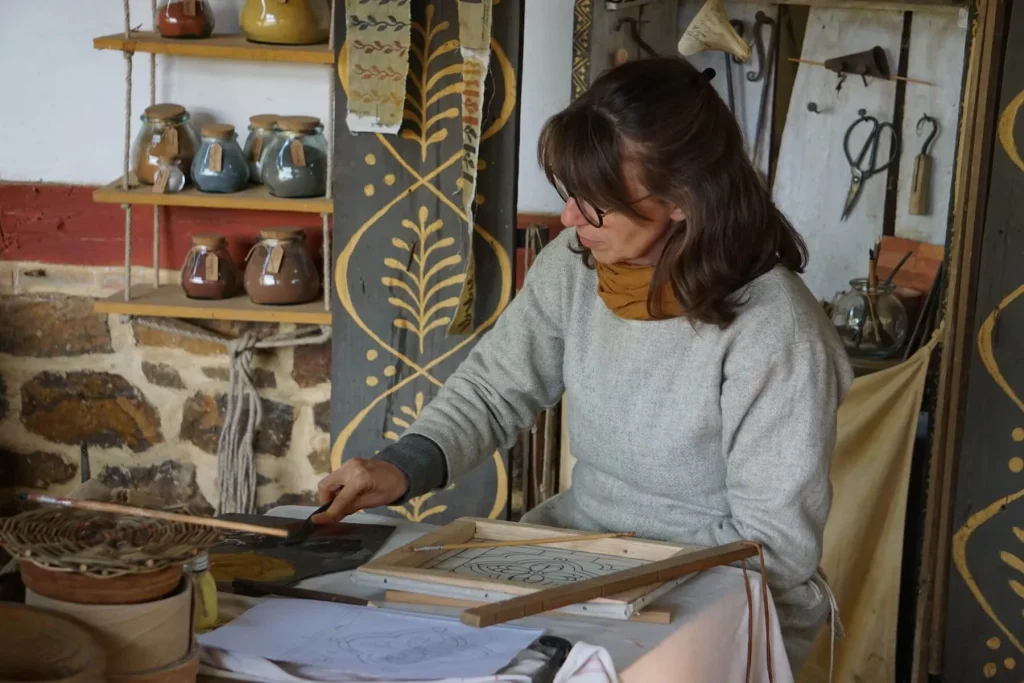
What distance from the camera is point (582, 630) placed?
50.7 inches

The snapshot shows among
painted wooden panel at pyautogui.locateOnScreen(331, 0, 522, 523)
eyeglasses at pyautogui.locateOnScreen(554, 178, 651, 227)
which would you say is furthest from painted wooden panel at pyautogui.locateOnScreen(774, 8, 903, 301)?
eyeglasses at pyautogui.locateOnScreen(554, 178, 651, 227)

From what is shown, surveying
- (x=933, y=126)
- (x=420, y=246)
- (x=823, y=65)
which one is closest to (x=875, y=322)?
(x=933, y=126)

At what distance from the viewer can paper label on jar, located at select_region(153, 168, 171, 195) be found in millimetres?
2604

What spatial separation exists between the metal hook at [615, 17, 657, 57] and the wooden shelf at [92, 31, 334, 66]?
610 millimetres

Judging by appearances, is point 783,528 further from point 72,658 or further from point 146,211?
point 146,211

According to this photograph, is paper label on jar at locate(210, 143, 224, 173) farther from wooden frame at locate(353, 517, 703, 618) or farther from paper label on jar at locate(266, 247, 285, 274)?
wooden frame at locate(353, 517, 703, 618)

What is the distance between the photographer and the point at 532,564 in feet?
4.86

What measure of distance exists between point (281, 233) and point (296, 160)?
150 mm

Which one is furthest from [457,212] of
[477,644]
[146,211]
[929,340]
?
[477,644]

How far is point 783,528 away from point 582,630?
365 millimetres

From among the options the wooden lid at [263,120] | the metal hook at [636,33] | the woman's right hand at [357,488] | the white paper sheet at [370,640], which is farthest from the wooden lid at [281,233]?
the white paper sheet at [370,640]

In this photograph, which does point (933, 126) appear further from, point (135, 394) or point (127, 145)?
point (135, 394)

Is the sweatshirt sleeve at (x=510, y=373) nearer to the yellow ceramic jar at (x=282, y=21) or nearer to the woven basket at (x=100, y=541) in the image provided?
the woven basket at (x=100, y=541)

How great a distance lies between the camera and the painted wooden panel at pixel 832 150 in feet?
9.28
